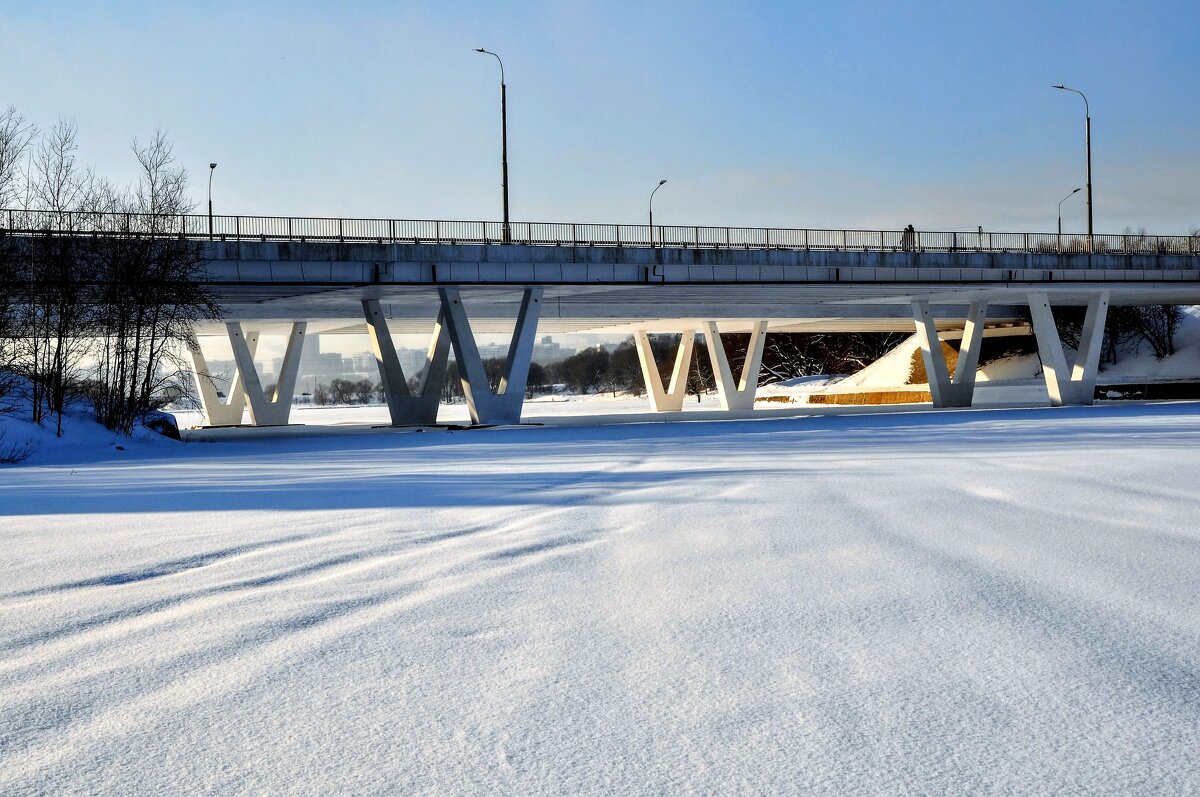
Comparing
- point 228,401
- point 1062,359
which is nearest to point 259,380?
point 228,401

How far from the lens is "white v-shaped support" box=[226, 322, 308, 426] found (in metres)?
49.5

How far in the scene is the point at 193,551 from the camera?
8430 millimetres

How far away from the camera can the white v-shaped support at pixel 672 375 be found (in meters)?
60.4

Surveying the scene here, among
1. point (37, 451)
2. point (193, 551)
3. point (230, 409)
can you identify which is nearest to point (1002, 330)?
point (230, 409)

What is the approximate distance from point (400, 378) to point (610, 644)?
34.5 meters

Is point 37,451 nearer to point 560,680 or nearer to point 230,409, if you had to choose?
point 560,680

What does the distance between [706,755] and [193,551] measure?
19.9 feet

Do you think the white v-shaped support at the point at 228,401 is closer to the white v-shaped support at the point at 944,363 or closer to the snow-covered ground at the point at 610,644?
the white v-shaped support at the point at 944,363

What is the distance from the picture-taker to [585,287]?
3788 cm

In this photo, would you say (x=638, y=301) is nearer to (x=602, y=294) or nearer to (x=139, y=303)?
(x=602, y=294)

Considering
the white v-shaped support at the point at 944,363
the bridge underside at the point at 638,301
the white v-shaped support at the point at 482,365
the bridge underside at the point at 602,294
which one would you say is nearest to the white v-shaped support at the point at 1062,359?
the bridge underside at the point at 602,294

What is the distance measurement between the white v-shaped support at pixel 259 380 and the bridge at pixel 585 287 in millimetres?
95

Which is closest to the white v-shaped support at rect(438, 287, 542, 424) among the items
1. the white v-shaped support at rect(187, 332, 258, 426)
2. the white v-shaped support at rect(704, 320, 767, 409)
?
the white v-shaped support at rect(187, 332, 258, 426)

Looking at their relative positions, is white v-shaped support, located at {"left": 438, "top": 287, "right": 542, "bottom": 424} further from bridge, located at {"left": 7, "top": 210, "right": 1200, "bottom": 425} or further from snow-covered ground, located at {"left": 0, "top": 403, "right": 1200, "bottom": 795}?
snow-covered ground, located at {"left": 0, "top": 403, "right": 1200, "bottom": 795}
